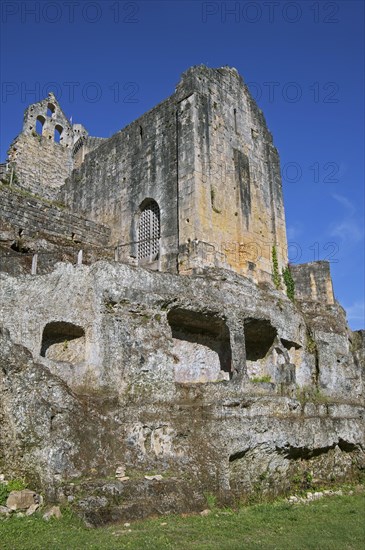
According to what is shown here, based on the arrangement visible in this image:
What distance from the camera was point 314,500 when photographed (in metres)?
13.6

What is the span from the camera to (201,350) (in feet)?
54.7

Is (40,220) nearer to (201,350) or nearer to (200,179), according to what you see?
(200,179)

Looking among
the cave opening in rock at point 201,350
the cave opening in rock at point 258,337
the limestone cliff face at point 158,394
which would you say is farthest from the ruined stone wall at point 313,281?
the cave opening in rock at point 201,350

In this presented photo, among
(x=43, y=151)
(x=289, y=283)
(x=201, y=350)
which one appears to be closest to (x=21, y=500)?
(x=201, y=350)

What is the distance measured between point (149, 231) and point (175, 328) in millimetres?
7085

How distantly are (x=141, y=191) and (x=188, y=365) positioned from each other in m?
9.19

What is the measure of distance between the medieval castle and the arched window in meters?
0.10

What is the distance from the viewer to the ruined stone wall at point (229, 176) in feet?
67.1

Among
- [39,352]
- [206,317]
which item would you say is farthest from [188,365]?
[39,352]

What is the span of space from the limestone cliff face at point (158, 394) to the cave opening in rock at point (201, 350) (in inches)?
1.5

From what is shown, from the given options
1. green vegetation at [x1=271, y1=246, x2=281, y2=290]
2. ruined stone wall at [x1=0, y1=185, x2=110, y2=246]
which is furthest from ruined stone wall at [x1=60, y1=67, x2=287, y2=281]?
ruined stone wall at [x1=0, y1=185, x2=110, y2=246]

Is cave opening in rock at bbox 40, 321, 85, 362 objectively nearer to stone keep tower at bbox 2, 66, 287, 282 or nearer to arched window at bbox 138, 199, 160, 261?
stone keep tower at bbox 2, 66, 287, 282

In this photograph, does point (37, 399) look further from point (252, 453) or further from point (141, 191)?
point (141, 191)

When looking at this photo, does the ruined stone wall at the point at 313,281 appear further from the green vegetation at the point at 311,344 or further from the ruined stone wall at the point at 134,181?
the ruined stone wall at the point at 134,181
